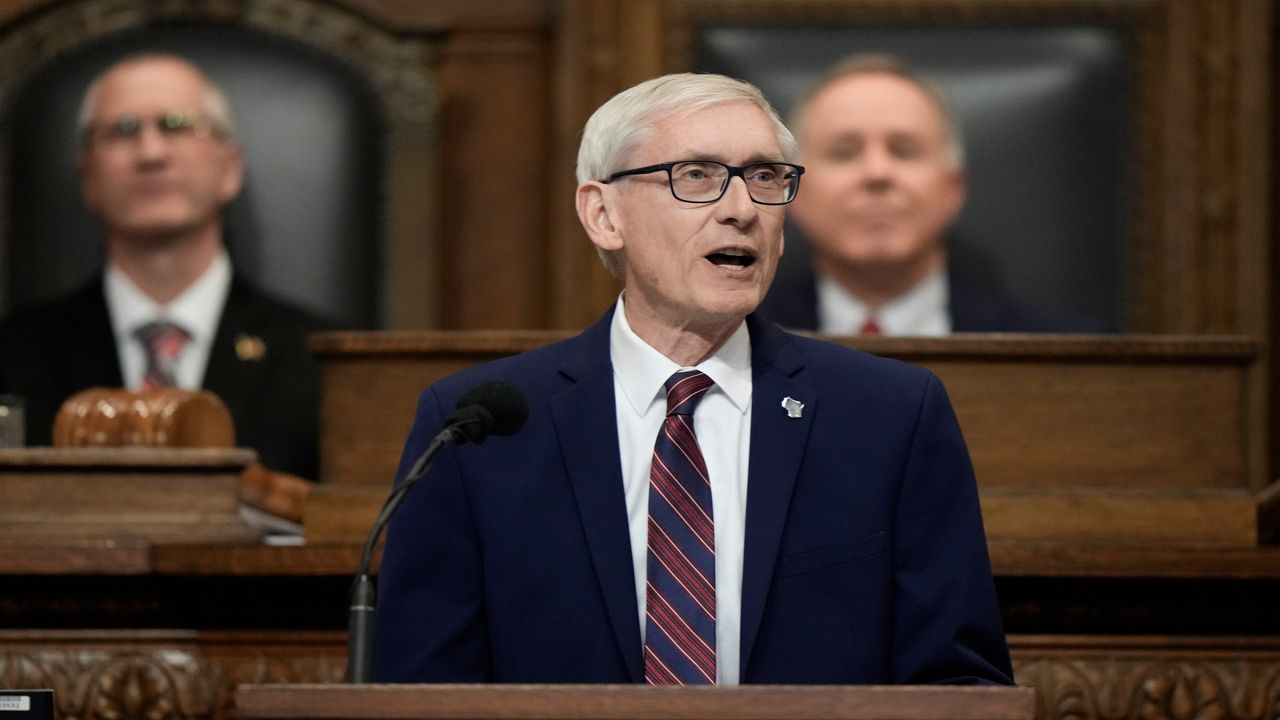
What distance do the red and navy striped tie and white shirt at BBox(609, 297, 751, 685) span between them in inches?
1.0

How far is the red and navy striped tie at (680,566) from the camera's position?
2.27m

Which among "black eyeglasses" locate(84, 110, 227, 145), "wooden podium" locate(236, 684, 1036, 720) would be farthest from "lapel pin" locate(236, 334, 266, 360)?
"wooden podium" locate(236, 684, 1036, 720)

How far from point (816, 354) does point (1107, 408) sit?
31.2 inches

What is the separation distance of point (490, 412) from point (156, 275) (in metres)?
3.04

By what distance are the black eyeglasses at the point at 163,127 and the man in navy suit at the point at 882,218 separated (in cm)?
157

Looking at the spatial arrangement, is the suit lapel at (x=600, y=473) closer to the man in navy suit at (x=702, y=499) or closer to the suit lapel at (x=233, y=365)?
the man in navy suit at (x=702, y=499)

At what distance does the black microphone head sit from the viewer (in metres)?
2.06

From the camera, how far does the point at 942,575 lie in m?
2.31

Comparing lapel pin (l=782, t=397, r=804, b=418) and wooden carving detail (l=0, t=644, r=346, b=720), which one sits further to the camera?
wooden carving detail (l=0, t=644, r=346, b=720)

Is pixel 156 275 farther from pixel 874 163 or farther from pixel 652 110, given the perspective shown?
pixel 652 110

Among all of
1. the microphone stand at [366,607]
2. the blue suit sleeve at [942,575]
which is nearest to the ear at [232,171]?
the blue suit sleeve at [942,575]

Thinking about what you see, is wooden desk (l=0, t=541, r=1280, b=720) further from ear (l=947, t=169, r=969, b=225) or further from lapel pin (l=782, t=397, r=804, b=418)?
ear (l=947, t=169, r=969, b=225)

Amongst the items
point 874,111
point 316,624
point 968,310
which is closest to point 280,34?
point 874,111

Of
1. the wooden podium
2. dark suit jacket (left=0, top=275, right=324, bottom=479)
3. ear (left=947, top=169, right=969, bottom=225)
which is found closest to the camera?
the wooden podium
